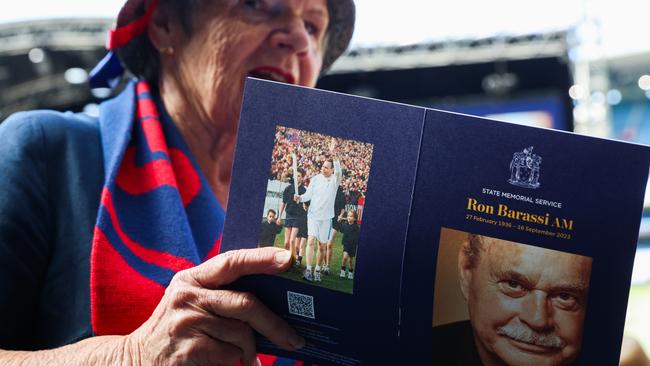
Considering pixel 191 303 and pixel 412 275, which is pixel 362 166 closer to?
pixel 412 275

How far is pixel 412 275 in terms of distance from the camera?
80cm

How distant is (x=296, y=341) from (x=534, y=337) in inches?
10.5

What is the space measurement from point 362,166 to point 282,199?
0.10 meters

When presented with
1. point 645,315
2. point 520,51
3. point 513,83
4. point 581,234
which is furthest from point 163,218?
point 513,83

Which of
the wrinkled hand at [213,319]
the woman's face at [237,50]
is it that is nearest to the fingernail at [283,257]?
the wrinkled hand at [213,319]

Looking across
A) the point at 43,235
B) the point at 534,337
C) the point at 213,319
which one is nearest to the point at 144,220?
the point at 43,235

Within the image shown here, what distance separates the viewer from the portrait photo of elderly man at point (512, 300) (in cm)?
78

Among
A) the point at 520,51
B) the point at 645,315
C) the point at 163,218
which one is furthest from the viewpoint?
the point at 520,51

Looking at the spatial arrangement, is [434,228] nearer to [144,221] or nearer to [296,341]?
[296,341]

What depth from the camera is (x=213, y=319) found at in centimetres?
80

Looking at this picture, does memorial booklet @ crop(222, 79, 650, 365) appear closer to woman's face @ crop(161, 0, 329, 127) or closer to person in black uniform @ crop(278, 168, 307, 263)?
person in black uniform @ crop(278, 168, 307, 263)

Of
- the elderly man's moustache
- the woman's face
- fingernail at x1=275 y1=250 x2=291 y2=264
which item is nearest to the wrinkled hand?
fingernail at x1=275 y1=250 x2=291 y2=264

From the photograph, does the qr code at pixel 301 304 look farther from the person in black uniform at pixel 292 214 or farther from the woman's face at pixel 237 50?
the woman's face at pixel 237 50

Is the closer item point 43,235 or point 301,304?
point 301,304
